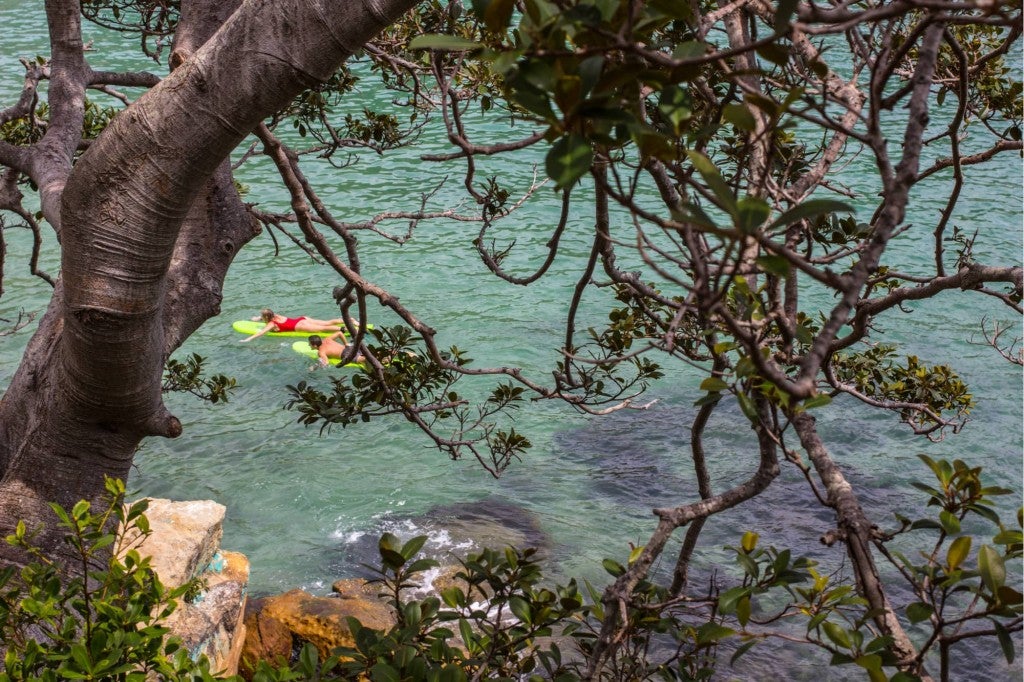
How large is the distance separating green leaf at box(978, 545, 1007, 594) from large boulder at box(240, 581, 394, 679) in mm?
4371

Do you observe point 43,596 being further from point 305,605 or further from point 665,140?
point 305,605

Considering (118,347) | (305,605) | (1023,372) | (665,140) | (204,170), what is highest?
(665,140)

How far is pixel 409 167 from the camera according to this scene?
15.8m

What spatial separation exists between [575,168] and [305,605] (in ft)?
16.8

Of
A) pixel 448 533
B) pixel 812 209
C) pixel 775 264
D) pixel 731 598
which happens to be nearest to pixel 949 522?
pixel 731 598

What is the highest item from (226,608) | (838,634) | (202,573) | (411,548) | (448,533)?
(838,634)

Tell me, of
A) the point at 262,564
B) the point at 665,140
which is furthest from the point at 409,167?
the point at 665,140

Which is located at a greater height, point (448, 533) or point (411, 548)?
point (411, 548)

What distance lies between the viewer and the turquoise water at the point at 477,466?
7938mm

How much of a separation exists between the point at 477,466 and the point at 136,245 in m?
6.62

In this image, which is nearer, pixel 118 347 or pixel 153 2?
pixel 118 347

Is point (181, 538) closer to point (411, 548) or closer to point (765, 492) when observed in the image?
point (411, 548)

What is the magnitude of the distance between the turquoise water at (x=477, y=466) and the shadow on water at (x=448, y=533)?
0.08ft

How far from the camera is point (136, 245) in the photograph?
272 cm
